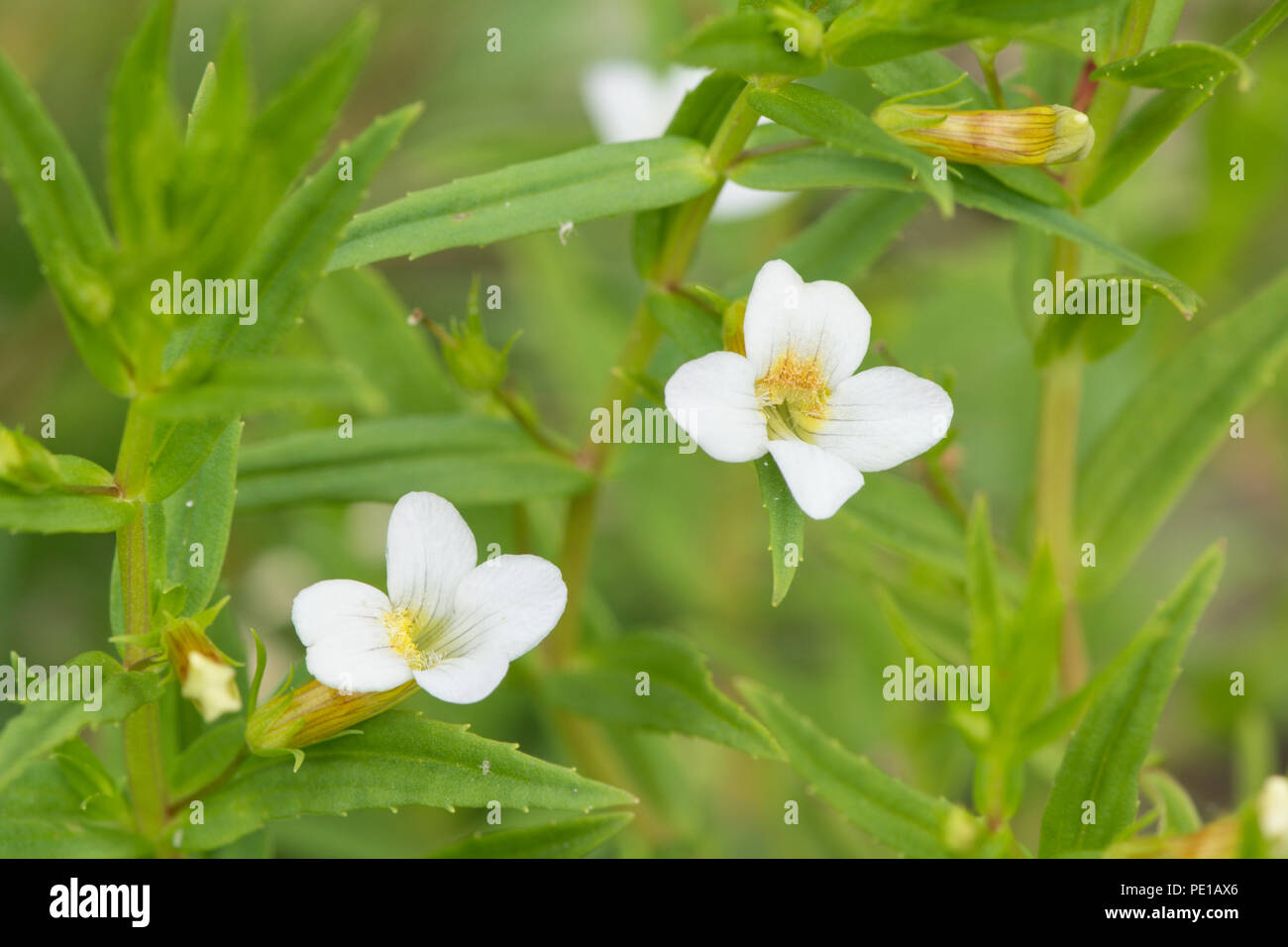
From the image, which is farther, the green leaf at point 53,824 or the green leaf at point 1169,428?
the green leaf at point 1169,428

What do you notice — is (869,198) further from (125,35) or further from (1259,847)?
(125,35)

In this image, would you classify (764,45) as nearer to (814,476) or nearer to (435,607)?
(814,476)

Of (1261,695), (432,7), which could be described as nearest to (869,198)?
(1261,695)

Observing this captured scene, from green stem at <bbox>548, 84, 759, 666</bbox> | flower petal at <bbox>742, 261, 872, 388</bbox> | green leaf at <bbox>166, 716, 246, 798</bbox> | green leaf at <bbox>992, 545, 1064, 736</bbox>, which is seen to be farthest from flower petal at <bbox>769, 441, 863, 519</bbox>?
green leaf at <bbox>166, 716, 246, 798</bbox>

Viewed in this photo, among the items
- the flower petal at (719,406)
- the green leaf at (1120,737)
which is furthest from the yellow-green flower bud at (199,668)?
the green leaf at (1120,737)

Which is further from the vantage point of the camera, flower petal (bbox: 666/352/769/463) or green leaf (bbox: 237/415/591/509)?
green leaf (bbox: 237/415/591/509)

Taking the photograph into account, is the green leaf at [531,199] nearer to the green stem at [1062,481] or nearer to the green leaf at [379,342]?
the green leaf at [379,342]

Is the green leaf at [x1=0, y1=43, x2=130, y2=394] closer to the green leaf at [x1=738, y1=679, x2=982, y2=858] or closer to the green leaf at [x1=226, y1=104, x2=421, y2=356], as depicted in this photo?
the green leaf at [x1=226, y1=104, x2=421, y2=356]
